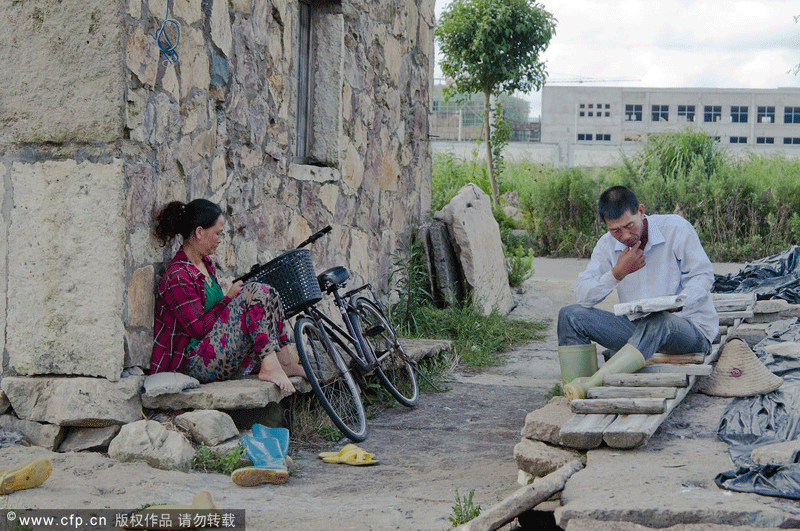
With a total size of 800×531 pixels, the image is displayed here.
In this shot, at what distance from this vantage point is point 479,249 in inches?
356

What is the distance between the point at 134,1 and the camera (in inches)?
161

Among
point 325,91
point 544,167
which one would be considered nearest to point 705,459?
point 325,91

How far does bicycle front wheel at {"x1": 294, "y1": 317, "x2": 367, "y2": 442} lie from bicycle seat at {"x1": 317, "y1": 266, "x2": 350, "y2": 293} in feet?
1.09

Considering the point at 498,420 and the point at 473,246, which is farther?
the point at 473,246

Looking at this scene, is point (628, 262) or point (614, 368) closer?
point (614, 368)

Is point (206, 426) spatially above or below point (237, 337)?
below

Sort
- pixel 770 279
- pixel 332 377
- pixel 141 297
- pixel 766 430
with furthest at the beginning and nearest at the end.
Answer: pixel 770 279 → pixel 332 377 → pixel 141 297 → pixel 766 430

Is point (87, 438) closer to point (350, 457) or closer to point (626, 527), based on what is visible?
point (350, 457)

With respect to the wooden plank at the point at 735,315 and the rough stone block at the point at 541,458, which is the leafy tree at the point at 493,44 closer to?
the wooden plank at the point at 735,315

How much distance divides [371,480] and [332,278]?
155 centimetres

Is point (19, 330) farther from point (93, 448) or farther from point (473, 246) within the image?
point (473, 246)

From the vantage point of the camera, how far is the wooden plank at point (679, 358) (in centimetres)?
442

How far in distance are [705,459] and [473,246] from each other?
5618 mm

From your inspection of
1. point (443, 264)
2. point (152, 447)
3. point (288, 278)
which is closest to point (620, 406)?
point (288, 278)
